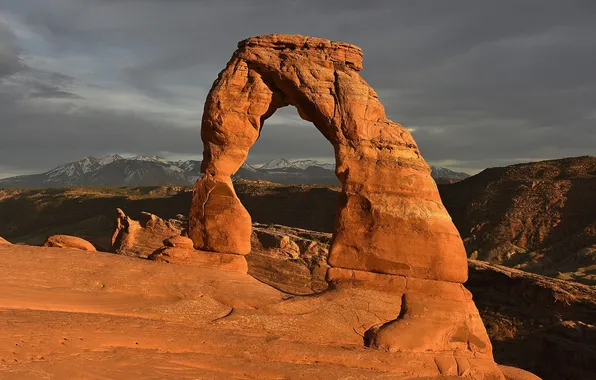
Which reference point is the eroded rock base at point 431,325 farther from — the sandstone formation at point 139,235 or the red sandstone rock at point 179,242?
the sandstone formation at point 139,235

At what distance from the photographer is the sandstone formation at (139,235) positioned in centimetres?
2942

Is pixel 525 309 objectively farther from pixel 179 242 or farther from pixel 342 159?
pixel 179 242

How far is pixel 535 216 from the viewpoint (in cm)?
5178

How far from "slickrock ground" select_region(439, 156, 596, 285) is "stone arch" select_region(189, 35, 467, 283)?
2666 cm

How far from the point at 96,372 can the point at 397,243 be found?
7.82 metres

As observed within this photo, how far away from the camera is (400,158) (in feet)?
49.7

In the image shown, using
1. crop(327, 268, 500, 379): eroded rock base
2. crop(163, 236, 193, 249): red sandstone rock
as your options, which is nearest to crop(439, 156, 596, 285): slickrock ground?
crop(327, 268, 500, 379): eroded rock base

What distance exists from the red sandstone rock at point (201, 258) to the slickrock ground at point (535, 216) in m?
27.7

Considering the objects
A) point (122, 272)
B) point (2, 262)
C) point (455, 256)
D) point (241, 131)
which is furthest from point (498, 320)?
point (2, 262)

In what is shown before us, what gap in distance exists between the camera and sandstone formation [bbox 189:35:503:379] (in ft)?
44.4

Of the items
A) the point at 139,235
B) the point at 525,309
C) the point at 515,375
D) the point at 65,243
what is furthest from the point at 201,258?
the point at 525,309

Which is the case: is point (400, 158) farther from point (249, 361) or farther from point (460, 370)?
point (249, 361)

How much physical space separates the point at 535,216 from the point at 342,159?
136ft

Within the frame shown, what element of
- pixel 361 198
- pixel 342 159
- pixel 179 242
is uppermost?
pixel 342 159
